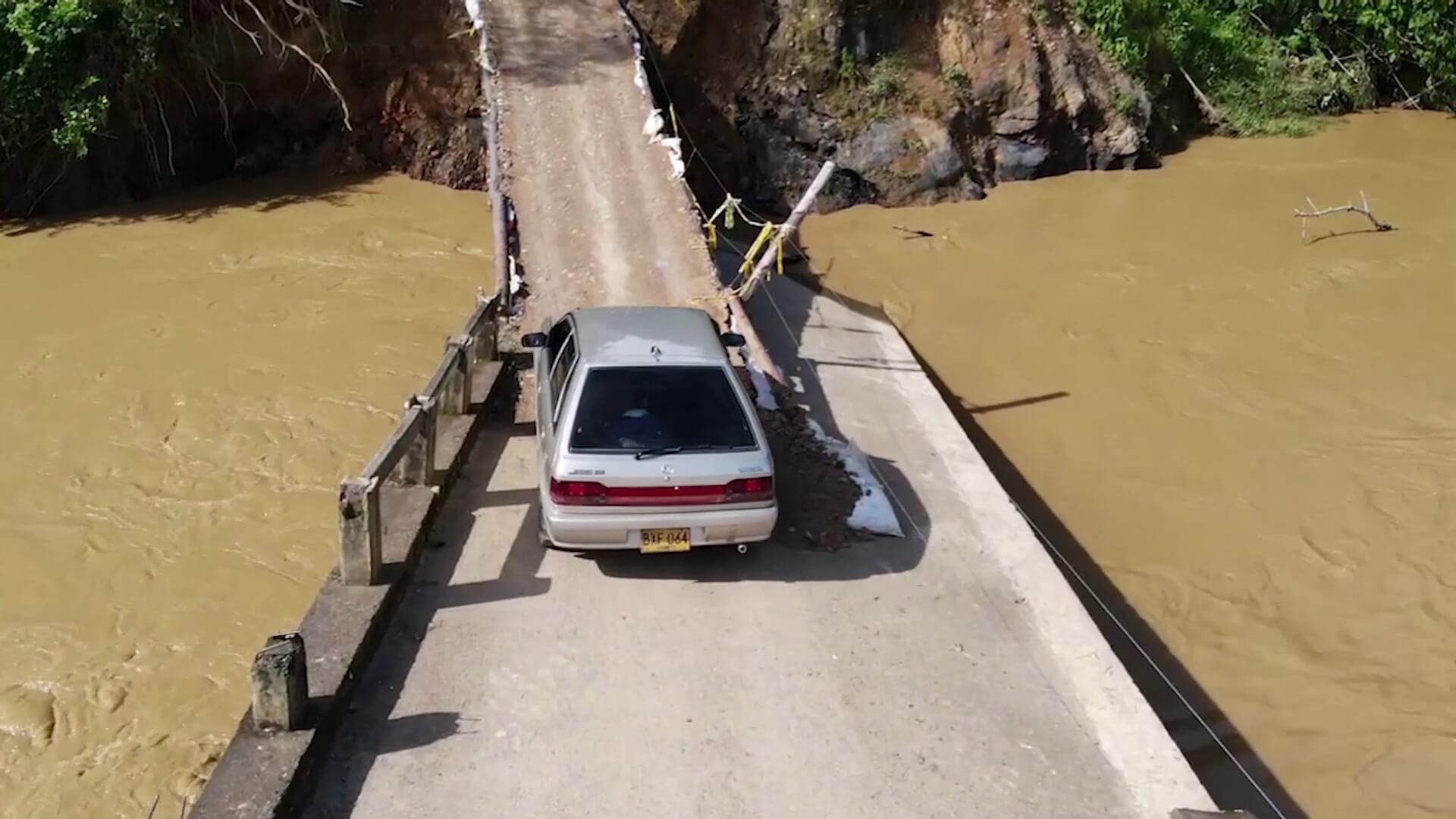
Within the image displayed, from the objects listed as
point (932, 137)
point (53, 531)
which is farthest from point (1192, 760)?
point (932, 137)

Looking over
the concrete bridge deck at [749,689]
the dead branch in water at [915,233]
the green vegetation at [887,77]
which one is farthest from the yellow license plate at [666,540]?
the green vegetation at [887,77]

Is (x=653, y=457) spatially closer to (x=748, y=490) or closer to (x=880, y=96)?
(x=748, y=490)

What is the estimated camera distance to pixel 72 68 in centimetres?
1566

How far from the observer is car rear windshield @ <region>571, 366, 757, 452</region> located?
310 inches

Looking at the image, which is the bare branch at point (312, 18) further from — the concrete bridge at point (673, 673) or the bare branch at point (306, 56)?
the concrete bridge at point (673, 673)

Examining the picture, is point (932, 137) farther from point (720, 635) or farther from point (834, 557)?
point (720, 635)

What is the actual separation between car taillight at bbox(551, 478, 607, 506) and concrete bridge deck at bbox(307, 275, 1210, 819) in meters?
0.68

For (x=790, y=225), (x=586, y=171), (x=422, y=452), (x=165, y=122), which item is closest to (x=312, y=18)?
(x=165, y=122)

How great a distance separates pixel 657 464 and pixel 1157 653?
165 inches

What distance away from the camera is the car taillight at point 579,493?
25.2 ft

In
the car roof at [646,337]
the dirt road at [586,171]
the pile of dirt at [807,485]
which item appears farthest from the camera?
the dirt road at [586,171]

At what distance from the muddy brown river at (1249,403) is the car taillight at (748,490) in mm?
3600

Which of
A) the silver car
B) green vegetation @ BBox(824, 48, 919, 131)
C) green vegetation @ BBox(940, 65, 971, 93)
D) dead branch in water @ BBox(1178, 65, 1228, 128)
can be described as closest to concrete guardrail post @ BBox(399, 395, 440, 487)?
the silver car

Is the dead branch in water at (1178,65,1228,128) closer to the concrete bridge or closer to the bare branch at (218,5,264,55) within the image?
the concrete bridge
